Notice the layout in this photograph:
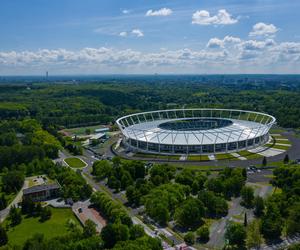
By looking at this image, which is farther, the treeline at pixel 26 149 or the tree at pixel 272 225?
the treeline at pixel 26 149

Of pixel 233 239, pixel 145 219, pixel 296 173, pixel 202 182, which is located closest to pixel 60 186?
pixel 145 219

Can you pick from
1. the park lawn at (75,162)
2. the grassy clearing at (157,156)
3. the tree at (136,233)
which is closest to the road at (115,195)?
the park lawn at (75,162)

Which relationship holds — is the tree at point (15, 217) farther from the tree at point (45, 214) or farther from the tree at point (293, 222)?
the tree at point (293, 222)

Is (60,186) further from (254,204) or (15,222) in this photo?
(254,204)

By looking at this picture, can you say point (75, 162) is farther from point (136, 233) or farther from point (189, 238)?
point (189, 238)

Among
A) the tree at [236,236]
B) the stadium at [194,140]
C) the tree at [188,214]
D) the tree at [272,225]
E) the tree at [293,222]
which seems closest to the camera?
the tree at [236,236]
